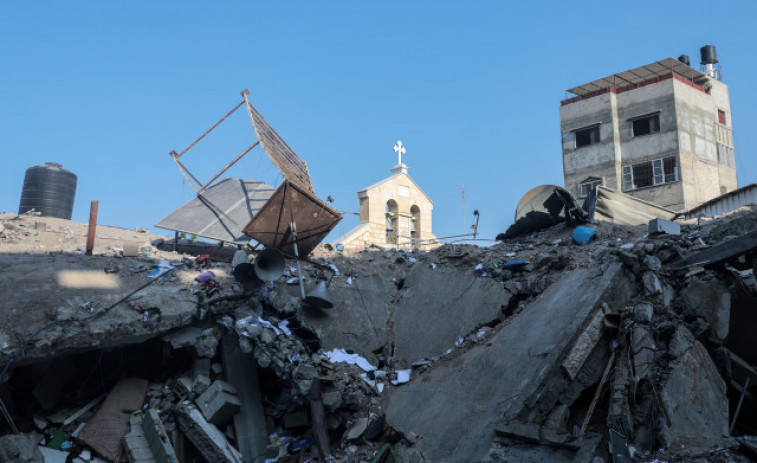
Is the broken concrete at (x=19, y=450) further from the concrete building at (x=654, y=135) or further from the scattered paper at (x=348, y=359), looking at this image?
the concrete building at (x=654, y=135)

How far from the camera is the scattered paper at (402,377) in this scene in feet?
23.3

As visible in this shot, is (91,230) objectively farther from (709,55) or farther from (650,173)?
(709,55)

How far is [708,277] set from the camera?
6262mm

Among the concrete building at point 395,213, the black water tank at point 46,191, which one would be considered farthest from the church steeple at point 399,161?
the black water tank at point 46,191

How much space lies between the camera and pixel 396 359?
25.5ft

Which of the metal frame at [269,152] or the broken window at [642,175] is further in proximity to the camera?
the broken window at [642,175]

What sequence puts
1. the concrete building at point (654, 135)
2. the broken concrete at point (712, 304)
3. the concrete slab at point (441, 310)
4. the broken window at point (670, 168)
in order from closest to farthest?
the broken concrete at point (712, 304), the concrete slab at point (441, 310), the broken window at point (670, 168), the concrete building at point (654, 135)

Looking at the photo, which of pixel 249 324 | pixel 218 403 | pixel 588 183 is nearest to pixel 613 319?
pixel 249 324

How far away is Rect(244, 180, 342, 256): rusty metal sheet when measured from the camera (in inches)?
327

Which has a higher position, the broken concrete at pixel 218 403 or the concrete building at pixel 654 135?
the concrete building at pixel 654 135

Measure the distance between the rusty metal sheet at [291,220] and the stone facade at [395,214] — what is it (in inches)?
228

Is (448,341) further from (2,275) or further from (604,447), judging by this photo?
(2,275)

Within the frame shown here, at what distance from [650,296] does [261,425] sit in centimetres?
514

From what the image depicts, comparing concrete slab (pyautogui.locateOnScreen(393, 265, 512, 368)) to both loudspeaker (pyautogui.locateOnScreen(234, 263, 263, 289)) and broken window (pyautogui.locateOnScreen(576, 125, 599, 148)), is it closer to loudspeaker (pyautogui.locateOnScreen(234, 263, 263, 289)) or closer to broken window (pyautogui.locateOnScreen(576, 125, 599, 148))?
loudspeaker (pyautogui.locateOnScreen(234, 263, 263, 289))
